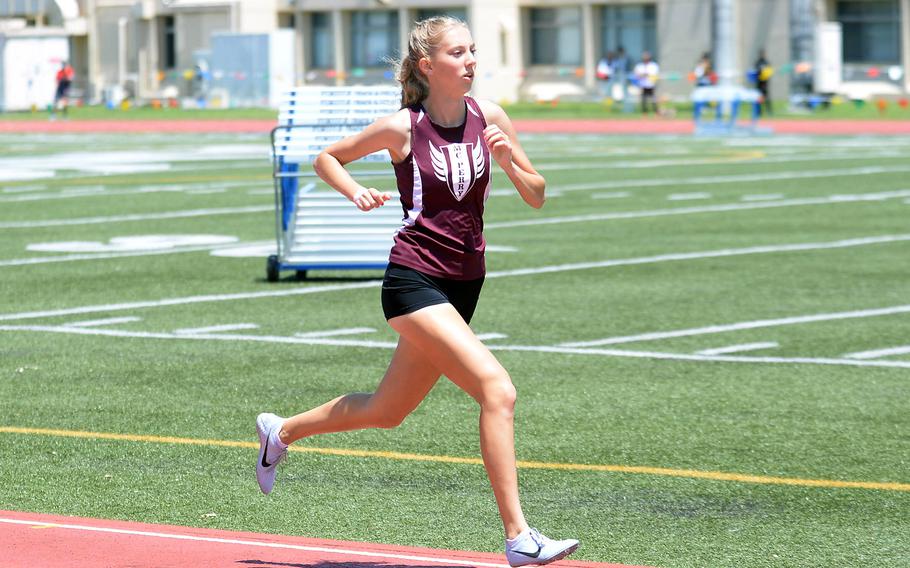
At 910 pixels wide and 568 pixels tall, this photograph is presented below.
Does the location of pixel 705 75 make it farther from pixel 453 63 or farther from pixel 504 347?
pixel 453 63

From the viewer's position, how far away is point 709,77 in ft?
194

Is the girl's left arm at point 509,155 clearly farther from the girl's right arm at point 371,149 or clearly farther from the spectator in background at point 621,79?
the spectator in background at point 621,79

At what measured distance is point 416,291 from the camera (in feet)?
21.7

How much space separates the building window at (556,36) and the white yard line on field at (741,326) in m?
62.9

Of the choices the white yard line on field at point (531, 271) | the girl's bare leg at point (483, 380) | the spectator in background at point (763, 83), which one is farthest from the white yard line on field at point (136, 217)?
the spectator in background at point (763, 83)

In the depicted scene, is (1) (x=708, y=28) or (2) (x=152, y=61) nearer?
(1) (x=708, y=28)

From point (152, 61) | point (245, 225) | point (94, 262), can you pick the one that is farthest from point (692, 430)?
point (152, 61)

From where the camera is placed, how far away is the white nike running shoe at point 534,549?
6.15m

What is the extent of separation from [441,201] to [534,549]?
128 cm

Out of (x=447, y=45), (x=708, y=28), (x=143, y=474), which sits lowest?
(x=143, y=474)

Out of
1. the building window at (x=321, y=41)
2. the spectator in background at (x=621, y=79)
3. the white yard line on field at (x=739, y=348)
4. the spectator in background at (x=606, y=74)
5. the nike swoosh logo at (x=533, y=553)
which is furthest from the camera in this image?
the building window at (x=321, y=41)

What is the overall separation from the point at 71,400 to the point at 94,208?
47.7 feet

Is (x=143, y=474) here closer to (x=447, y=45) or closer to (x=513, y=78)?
(x=447, y=45)

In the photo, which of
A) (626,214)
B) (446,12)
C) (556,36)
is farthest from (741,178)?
(446,12)
